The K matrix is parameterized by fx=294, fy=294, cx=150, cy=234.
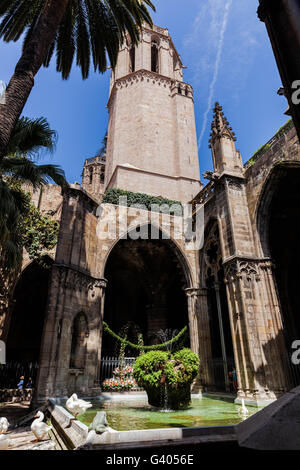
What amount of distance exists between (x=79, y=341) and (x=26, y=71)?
9927 mm

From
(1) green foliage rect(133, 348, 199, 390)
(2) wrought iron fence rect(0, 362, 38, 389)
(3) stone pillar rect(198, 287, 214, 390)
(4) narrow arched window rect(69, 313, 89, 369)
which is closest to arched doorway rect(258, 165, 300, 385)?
(3) stone pillar rect(198, 287, 214, 390)

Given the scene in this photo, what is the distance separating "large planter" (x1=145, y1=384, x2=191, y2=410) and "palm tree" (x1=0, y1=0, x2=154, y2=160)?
7.54 m

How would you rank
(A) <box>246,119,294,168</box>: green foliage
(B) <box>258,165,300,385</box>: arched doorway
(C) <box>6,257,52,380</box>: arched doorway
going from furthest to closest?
1. (C) <box>6,257,52,380</box>: arched doorway
2. (B) <box>258,165,300,385</box>: arched doorway
3. (A) <box>246,119,294,168</box>: green foliage

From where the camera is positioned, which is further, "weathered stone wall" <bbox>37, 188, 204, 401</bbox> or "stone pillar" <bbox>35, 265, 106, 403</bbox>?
"weathered stone wall" <bbox>37, 188, 204, 401</bbox>

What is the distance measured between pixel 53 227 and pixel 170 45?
24.0 metres

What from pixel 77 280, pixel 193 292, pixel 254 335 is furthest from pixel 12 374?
pixel 254 335

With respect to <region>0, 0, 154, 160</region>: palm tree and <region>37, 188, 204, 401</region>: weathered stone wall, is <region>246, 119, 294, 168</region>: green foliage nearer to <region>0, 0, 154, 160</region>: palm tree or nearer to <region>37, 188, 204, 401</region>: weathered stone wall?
<region>37, 188, 204, 401</region>: weathered stone wall

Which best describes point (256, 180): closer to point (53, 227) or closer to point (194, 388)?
point (194, 388)

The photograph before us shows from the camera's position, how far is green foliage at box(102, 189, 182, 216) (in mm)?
15516

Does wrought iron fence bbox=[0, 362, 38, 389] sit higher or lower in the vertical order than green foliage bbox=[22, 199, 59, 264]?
lower

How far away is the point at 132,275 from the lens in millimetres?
21656

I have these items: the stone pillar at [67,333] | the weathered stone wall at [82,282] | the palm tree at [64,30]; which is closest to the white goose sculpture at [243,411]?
the weathered stone wall at [82,282]
